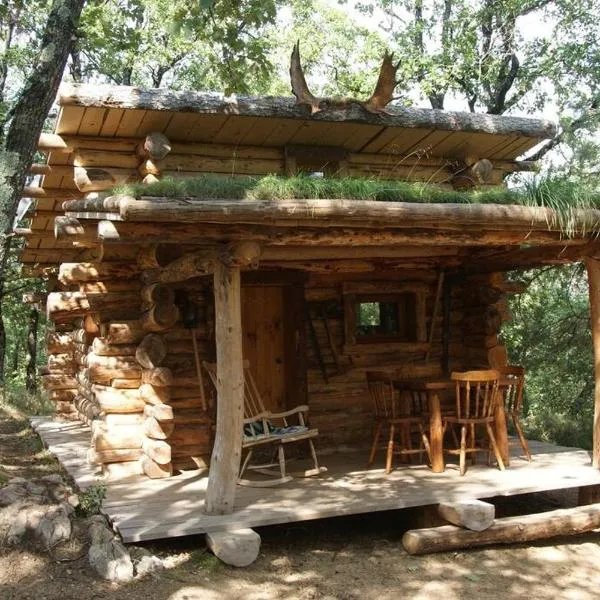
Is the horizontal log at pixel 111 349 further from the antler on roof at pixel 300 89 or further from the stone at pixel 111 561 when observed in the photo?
the antler on roof at pixel 300 89

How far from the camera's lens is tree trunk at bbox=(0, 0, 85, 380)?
5434 mm

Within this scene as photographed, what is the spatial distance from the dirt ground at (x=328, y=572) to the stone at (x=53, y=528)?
0.09 m

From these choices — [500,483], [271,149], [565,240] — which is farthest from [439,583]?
[271,149]

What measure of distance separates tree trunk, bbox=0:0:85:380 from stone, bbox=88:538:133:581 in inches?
86.0

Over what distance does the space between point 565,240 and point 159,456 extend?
4615 millimetres

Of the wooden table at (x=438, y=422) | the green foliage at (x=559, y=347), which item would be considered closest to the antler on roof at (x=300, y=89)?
the wooden table at (x=438, y=422)

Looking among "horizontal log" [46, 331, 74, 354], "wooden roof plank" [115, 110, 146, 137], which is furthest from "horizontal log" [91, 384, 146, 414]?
"horizontal log" [46, 331, 74, 354]

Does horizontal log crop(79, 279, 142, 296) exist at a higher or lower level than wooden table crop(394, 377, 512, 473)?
higher

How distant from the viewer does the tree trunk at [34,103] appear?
5.43 meters

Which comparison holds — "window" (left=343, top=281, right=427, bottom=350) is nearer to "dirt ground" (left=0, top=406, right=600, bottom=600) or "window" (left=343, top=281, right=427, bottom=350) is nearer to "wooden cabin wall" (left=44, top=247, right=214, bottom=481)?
"wooden cabin wall" (left=44, top=247, right=214, bottom=481)

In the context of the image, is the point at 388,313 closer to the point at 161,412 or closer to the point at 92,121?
the point at 161,412

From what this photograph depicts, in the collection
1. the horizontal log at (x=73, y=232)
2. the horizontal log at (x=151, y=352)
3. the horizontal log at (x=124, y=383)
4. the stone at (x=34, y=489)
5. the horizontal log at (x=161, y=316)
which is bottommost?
the stone at (x=34, y=489)

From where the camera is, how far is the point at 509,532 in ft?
20.7

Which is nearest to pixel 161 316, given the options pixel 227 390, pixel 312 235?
pixel 227 390
